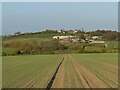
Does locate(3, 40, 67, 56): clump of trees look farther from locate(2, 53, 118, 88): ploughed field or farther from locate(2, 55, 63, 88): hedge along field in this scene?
locate(2, 53, 118, 88): ploughed field

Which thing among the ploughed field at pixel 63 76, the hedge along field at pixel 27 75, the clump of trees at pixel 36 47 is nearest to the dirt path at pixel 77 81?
the ploughed field at pixel 63 76

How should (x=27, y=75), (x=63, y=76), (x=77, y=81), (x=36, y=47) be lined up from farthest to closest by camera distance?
(x=36, y=47)
(x=27, y=75)
(x=63, y=76)
(x=77, y=81)

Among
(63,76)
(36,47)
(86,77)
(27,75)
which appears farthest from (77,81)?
(36,47)

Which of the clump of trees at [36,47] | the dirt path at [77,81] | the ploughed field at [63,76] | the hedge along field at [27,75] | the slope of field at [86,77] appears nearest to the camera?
the dirt path at [77,81]

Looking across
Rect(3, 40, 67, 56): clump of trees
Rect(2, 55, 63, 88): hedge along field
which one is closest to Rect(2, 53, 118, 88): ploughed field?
Rect(2, 55, 63, 88): hedge along field

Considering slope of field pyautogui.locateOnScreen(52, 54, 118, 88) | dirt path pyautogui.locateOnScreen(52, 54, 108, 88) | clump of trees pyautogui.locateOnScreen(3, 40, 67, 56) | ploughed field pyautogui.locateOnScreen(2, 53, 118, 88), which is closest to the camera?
dirt path pyautogui.locateOnScreen(52, 54, 108, 88)

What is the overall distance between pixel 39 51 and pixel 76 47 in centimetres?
1472

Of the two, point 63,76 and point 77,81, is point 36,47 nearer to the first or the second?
point 63,76

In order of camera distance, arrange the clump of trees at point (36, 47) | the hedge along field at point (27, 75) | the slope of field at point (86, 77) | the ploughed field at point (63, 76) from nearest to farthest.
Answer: the slope of field at point (86, 77), the ploughed field at point (63, 76), the hedge along field at point (27, 75), the clump of trees at point (36, 47)

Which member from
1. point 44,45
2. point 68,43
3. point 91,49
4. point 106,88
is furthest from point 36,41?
point 106,88

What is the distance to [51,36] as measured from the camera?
152 meters

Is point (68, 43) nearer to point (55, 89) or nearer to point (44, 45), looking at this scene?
point (44, 45)

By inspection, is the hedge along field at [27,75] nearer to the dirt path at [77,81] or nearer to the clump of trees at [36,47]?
the dirt path at [77,81]

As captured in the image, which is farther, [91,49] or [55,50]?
[55,50]
